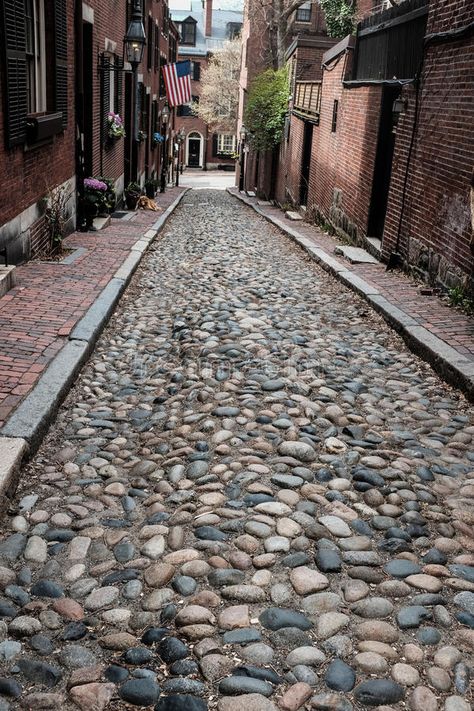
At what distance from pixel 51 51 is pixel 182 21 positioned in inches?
2129

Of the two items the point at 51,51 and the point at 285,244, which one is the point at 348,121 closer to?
the point at 285,244

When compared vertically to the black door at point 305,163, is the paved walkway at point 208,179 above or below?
below

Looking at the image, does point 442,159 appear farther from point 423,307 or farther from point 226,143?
point 226,143

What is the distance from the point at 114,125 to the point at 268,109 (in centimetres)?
1304

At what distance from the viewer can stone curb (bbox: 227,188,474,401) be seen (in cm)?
570

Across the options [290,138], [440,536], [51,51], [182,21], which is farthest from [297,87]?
[182,21]

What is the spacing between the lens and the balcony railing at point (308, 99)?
18.5 metres

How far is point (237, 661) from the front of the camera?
260cm

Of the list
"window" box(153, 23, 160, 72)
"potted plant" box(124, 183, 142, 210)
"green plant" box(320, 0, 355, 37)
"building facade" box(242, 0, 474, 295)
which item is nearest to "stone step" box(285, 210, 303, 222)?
"building facade" box(242, 0, 474, 295)

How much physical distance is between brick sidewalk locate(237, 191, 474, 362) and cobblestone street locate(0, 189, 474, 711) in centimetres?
80

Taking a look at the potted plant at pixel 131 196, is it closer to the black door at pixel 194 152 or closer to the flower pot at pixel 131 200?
the flower pot at pixel 131 200

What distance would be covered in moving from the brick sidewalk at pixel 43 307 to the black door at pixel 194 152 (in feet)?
178

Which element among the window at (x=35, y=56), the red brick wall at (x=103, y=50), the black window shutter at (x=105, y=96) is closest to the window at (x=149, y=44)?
the red brick wall at (x=103, y=50)

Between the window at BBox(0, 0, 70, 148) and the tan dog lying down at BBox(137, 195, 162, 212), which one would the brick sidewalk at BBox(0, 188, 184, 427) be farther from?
the tan dog lying down at BBox(137, 195, 162, 212)
